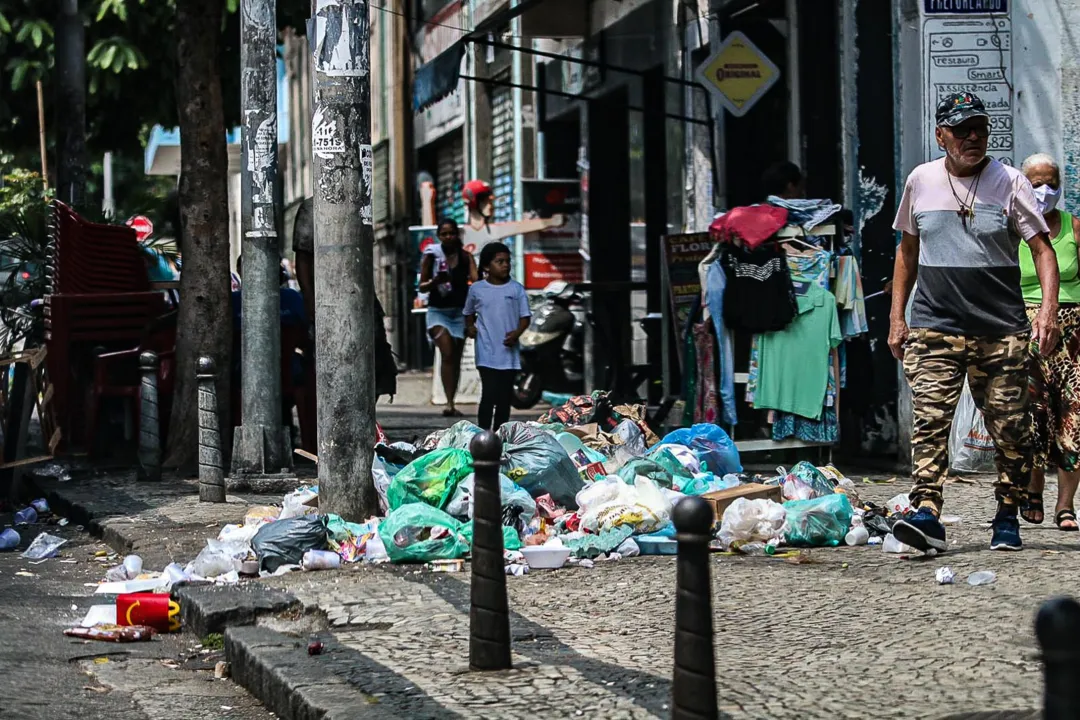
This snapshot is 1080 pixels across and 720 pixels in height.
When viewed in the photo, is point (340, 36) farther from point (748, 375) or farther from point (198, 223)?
point (748, 375)

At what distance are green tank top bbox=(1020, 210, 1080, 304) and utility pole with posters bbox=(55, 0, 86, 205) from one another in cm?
980

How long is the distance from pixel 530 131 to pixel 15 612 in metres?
15.4

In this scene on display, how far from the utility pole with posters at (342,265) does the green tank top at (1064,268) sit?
304cm

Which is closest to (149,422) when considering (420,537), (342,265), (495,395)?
(495,395)

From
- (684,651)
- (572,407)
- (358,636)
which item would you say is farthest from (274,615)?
(572,407)

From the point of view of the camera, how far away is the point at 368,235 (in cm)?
789

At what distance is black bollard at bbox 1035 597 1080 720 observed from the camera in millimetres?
2146

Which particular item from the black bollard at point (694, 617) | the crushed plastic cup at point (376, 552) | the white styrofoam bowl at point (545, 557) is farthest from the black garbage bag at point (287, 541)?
the black bollard at point (694, 617)

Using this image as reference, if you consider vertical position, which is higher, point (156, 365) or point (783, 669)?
point (156, 365)

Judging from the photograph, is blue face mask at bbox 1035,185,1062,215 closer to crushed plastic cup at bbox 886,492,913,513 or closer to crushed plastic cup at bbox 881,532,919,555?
crushed plastic cup at bbox 886,492,913,513

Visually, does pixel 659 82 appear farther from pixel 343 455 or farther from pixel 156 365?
pixel 343 455

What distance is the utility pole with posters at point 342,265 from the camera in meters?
7.80

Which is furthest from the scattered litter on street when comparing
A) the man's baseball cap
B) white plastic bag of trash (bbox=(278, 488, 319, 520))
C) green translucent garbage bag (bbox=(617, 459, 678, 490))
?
the man's baseball cap

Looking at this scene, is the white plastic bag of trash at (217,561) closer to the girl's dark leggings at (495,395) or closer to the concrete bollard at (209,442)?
the concrete bollard at (209,442)
